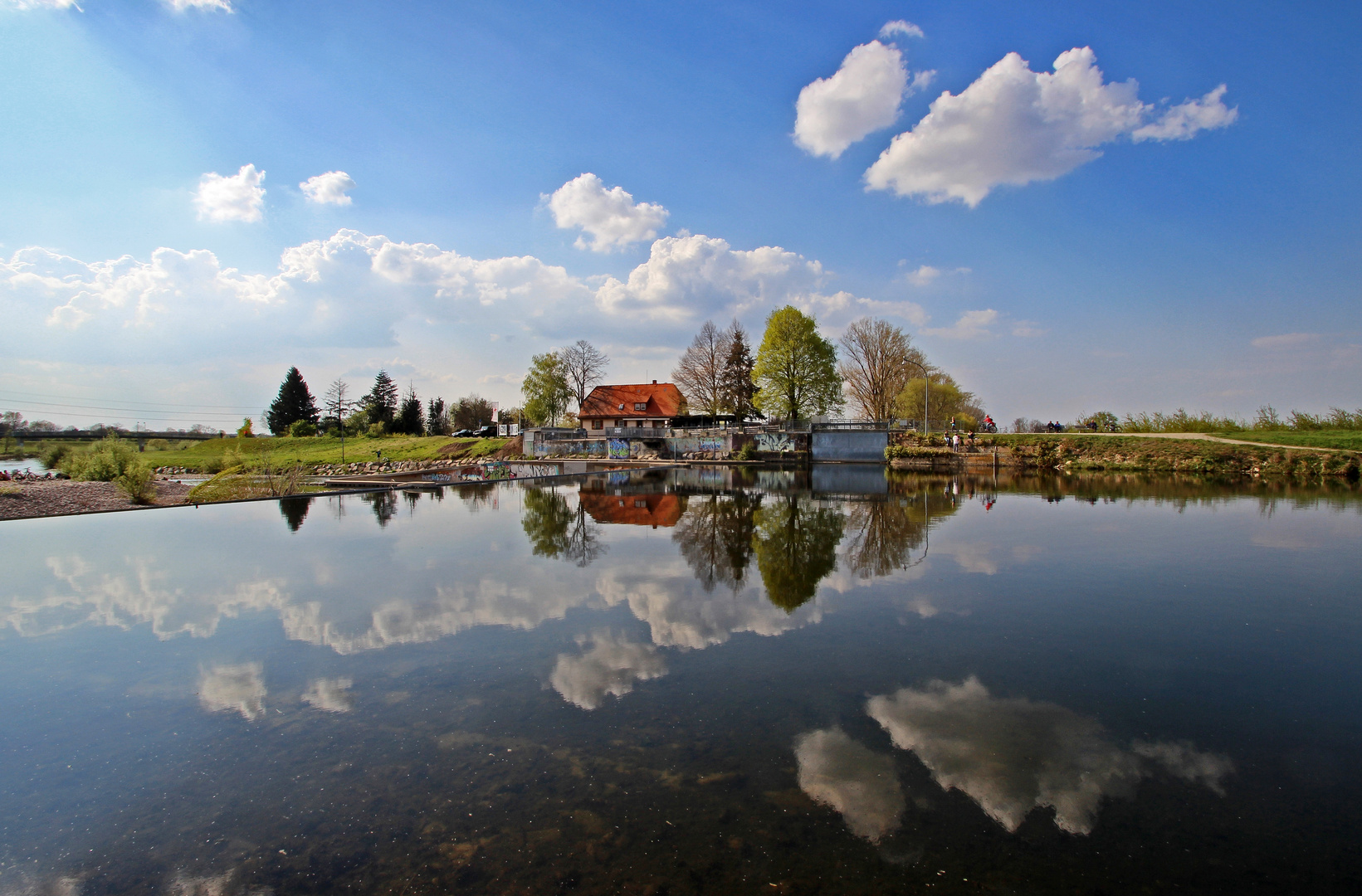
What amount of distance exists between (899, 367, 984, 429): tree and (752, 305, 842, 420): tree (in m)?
9.49

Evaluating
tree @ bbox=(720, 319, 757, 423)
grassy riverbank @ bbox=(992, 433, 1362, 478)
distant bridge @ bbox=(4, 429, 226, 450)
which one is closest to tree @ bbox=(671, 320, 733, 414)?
tree @ bbox=(720, 319, 757, 423)

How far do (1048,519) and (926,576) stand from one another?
8.74 m

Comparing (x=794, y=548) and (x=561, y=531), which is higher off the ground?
(x=561, y=531)

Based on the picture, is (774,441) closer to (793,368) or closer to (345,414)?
(793,368)

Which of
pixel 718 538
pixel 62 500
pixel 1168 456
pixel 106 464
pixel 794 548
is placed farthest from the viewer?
pixel 1168 456

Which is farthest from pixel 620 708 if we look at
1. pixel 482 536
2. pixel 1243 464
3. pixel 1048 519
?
pixel 1243 464

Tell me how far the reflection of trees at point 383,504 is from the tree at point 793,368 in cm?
3150

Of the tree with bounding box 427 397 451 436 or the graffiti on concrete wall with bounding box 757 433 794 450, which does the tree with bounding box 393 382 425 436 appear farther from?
the graffiti on concrete wall with bounding box 757 433 794 450

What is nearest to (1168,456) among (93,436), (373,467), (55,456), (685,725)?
(685,725)

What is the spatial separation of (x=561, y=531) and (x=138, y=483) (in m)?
17.9

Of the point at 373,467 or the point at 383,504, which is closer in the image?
the point at 383,504

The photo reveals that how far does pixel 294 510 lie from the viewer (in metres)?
19.9

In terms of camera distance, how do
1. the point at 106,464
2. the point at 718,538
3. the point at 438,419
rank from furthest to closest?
the point at 438,419, the point at 106,464, the point at 718,538

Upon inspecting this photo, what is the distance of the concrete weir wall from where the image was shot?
48594mm
